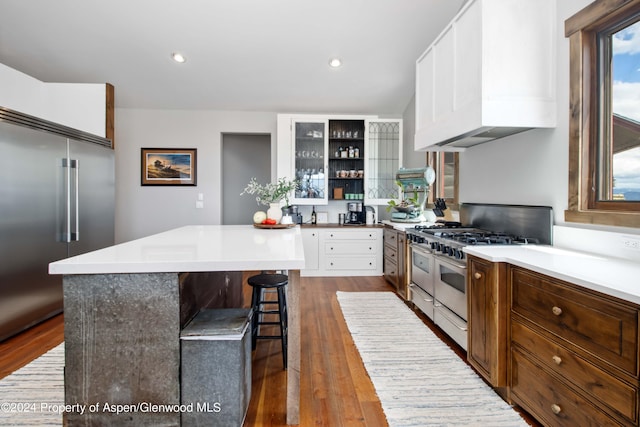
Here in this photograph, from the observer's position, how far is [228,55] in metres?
4.12

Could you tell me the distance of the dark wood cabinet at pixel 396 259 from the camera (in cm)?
365

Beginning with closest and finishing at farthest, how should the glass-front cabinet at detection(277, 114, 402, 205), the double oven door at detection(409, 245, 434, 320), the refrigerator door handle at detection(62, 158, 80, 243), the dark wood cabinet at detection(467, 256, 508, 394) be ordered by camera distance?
the dark wood cabinet at detection(467, 256, 508, 394) → the double oven door at detection(409, 245, 434, 320) → the refrigerator door handle at detection(62, 158, 80, 243) → the glass-front cabinet at detection(277, 114, 402, 205)

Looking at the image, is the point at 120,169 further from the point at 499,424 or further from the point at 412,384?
the point at 499,424

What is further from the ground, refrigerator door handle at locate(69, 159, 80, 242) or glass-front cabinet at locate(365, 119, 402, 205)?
glass-front cabinet at locate(365, 119, 402, 205)

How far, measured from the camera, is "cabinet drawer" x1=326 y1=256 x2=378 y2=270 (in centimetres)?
483

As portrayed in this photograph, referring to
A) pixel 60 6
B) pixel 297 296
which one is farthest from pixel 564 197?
pixel 60 6

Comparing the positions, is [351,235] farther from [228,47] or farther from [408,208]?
[228,47]

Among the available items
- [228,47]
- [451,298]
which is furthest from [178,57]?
[451,298]

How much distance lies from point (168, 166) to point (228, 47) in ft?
6.98

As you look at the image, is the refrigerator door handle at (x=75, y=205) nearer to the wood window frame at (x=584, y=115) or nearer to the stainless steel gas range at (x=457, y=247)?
the stainless steel gas range at (x=457, y=247)

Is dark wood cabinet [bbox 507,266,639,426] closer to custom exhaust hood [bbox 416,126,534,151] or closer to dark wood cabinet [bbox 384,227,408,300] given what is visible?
custom exhaust hood [bbox 416,126,534,151]

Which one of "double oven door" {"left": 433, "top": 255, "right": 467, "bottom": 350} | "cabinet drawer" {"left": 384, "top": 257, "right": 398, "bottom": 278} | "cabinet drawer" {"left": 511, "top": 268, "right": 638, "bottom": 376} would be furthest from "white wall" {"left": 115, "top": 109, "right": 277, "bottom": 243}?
"cabinet drawer" {"left": 511, "top": 268, "right": 638, "bottom": 376}

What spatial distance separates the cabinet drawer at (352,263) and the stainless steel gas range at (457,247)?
1427 mm

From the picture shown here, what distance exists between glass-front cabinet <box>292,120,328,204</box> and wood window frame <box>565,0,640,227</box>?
3251mm
